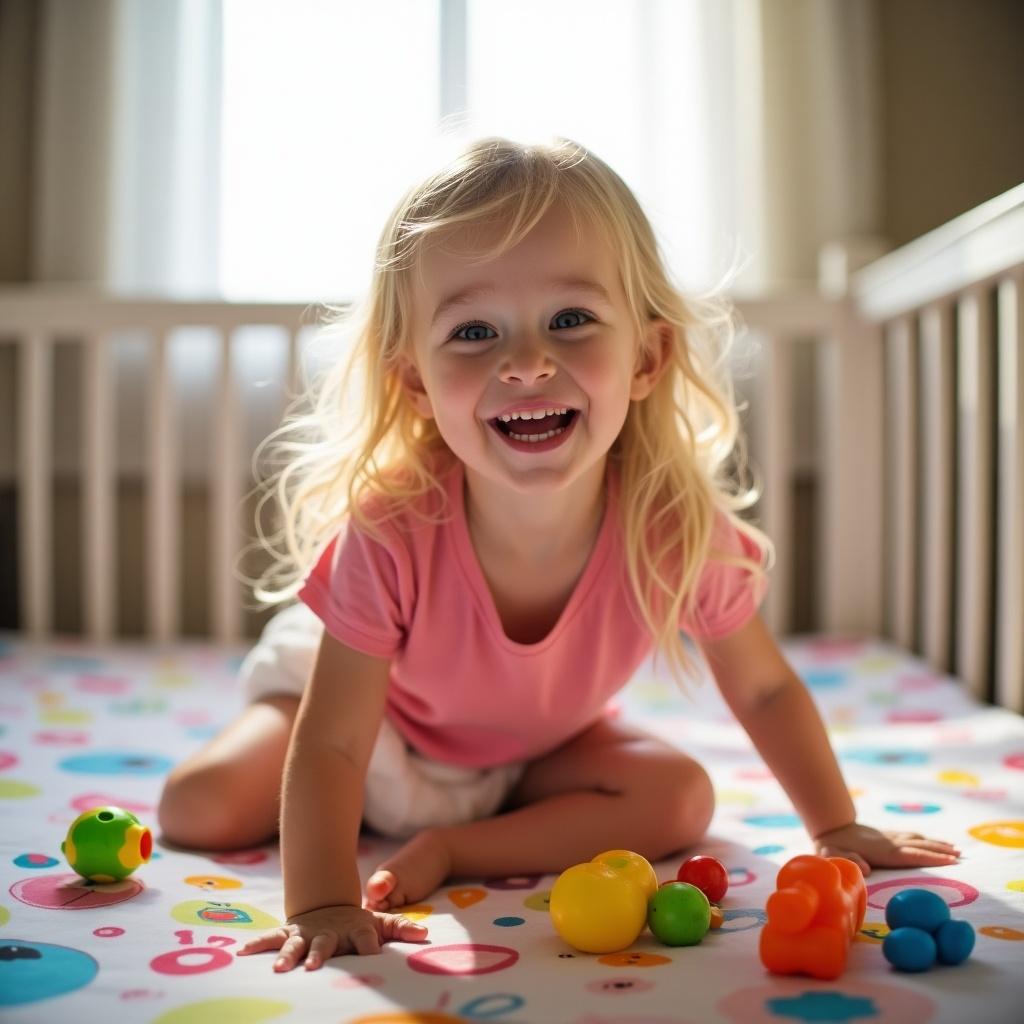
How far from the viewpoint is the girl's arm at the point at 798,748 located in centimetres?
88

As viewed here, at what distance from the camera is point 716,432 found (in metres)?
1.07

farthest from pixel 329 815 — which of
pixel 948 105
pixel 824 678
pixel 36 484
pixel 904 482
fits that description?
pixel 948 105

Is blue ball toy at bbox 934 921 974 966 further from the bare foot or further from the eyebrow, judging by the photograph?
the eyebrow

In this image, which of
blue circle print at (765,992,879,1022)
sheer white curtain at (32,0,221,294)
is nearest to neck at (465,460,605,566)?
blue circle print at (765,992,879,1022)

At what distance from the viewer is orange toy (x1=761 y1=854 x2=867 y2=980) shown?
655 millimetres

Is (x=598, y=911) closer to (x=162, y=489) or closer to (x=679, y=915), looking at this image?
(x=679, y=915)

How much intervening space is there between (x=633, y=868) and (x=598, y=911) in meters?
0.05

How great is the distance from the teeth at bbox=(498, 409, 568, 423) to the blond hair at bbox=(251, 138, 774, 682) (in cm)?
11

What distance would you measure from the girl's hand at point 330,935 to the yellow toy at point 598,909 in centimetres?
9

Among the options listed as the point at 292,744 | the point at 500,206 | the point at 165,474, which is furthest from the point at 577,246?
the point at 165,474

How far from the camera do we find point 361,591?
916mm

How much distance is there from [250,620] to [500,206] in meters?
Result: 1.40

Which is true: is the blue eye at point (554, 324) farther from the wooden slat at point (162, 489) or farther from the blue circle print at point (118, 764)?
the wooden slat at point (162, 489)

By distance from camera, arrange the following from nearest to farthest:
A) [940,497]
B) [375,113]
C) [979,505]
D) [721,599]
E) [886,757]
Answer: [721,599]
[886,757]
[979,505]
[940,497]
[375,113]
